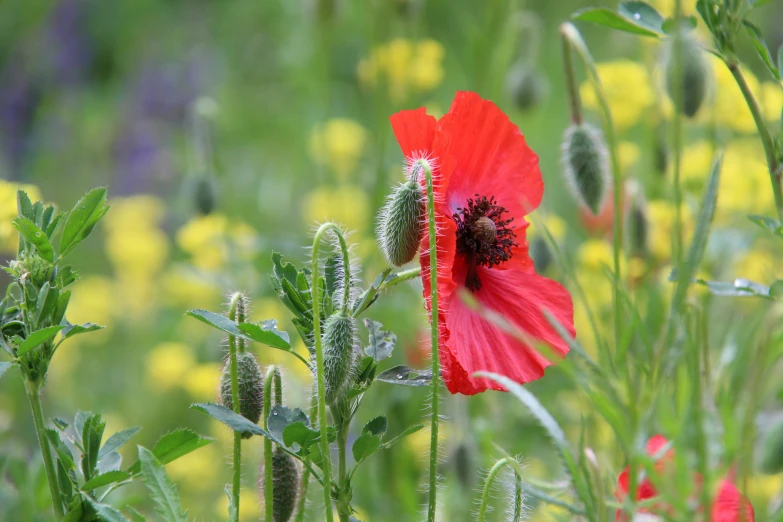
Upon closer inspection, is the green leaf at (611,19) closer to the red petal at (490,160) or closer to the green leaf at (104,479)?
the red petal at (490,160)

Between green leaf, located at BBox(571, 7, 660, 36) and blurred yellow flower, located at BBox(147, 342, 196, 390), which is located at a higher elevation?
green leaf, located at BBox(571, 7, 660, 36)

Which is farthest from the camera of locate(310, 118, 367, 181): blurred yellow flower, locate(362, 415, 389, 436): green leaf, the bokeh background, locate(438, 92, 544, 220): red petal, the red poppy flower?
locate(310, 118, 367, 181): blurred yellow flower

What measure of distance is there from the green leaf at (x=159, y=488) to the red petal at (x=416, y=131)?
1.58 ft

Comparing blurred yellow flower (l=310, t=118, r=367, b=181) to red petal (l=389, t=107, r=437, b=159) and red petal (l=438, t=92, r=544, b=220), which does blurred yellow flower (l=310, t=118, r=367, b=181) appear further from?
red petal (l=389, t=107, r=437, b=159)

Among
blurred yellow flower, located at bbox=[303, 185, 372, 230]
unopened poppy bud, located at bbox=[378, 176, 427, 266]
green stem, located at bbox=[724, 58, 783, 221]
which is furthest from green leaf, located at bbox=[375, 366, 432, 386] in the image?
blurred yellow flower, located at bbox=[303, 185, 372, 230]

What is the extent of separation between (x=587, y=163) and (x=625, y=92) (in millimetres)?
1193

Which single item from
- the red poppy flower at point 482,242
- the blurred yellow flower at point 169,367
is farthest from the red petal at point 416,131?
the blurred yellow flower at point 169,367

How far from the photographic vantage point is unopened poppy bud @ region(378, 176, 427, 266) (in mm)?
1073

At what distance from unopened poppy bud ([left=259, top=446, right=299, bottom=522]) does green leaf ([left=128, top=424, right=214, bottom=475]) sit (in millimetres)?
98

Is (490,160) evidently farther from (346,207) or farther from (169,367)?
(169,367)

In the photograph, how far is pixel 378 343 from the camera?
108cm

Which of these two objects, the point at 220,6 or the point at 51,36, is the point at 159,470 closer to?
the point at 51,36

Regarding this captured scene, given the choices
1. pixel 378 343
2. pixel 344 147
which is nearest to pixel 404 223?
pixel 378 343

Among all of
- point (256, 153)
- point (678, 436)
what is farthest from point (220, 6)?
point (678, 436)
